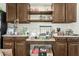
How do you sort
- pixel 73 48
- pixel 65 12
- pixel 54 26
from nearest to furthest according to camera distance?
pixel 73 48
pixel 65 12
pixel 54 26

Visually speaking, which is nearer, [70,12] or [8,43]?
[8,43]

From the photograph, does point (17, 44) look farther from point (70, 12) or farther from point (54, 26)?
point (70, 12)

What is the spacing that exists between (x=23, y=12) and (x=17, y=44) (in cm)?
98

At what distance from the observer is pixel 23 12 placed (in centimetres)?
513

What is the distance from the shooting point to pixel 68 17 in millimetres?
5074

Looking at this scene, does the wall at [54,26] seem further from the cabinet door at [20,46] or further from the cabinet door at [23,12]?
the cabinet door at [20,46]

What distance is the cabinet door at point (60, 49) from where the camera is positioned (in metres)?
4.77

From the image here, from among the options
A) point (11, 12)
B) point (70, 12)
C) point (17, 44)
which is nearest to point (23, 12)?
point (11, 12)

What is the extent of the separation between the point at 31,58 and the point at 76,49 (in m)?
3.88

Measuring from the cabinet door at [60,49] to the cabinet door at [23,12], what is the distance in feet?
3.91

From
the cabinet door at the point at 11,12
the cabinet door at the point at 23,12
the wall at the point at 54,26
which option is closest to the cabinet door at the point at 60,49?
the wall at the point at 54,26

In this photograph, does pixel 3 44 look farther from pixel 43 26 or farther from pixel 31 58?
pixel 31 58

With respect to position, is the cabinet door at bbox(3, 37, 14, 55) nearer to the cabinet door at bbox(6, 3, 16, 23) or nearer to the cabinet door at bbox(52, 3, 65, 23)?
the cabinet door at bbox(6, 3, 16, 23)

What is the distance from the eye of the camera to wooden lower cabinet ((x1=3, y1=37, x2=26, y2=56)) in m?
4.86
